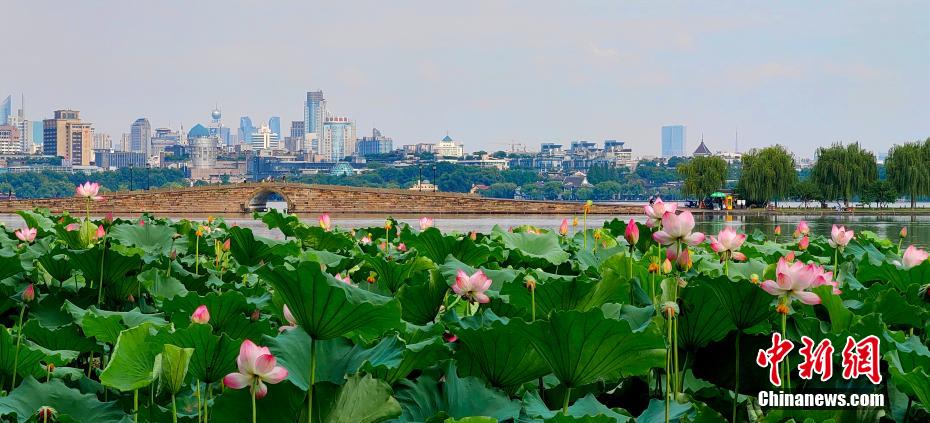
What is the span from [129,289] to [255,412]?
4.32 ft

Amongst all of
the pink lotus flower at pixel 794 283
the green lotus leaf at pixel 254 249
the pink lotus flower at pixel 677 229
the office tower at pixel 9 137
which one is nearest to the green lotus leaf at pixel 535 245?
the green lotus leaf at pixel 254 249

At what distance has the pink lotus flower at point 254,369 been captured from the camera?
4.07ft

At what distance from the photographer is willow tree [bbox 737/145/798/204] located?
1677 inches

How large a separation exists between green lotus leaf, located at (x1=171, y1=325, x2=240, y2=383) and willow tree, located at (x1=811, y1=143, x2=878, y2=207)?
42.1 m

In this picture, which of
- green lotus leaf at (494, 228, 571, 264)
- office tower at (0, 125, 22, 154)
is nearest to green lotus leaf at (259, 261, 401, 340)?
green lotus leaf at (494, 228, 571, 264)

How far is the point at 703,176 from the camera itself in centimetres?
4441

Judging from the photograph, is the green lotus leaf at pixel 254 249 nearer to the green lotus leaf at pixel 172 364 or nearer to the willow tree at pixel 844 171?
the green lotus leaf at pixel 172 364

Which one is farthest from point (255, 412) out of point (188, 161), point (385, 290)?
point (188, 161)

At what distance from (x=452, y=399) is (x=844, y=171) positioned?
4211 centimetres

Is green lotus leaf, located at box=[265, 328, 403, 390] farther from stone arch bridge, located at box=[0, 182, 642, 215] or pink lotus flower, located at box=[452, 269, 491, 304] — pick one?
stone arch bridge, located at box=[0, 182, 642, 215]

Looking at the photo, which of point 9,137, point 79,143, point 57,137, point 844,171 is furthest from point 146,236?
point 9,137

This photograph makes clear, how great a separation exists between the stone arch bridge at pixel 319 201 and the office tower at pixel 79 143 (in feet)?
321

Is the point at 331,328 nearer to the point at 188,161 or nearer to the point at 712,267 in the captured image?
the point at 712,267

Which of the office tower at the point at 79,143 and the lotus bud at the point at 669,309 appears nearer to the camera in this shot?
the lotus bud at the point at 669,309
